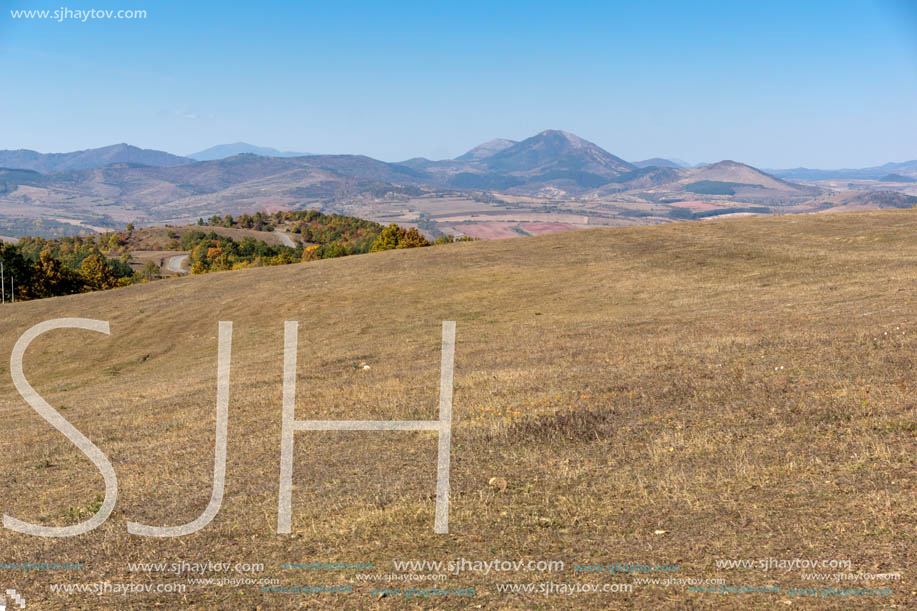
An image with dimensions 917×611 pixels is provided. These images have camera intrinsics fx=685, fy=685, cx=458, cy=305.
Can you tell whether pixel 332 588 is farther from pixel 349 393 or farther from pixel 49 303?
pixel 49 303

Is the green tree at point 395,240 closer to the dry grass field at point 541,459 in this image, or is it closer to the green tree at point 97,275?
the green tree at point 97,275

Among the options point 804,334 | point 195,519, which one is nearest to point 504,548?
point 195,519

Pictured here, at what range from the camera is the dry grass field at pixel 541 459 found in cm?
919

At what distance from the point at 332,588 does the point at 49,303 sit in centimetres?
6212

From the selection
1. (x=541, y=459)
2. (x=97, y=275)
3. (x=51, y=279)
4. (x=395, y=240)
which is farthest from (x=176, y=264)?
(x=541, y=459)

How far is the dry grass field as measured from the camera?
9188 mm

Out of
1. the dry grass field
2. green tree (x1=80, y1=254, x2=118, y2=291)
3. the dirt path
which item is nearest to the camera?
the dry grass field

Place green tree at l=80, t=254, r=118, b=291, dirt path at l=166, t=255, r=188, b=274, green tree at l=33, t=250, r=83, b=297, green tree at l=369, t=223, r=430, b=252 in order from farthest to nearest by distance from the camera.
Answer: dirt path at l=166, t=255, r=188, b=274, green tree at l=80, t=254, r=118, b=291, green tree at l=369, t=223, r=430, b=252, green tree at l=33, t=250, r=83, b=297

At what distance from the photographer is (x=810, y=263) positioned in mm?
45250

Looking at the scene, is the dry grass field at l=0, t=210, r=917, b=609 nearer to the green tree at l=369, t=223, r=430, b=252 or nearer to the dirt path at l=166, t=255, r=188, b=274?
the green tree at l=369, t=223, r=430, b=252

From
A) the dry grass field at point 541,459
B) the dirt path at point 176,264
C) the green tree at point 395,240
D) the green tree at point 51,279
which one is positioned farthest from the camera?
the dirt path at point 176,264

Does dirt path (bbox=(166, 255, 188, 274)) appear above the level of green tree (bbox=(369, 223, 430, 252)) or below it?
below

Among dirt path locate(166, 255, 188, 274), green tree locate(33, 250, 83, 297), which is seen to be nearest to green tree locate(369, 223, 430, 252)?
green tree locate(33, 250, 83, 297)

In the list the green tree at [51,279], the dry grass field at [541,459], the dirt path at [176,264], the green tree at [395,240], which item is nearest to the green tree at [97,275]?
the green tree at [51,279]
